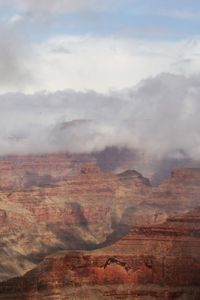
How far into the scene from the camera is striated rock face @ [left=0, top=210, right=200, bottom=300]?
137750 millimetres

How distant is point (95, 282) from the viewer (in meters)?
141

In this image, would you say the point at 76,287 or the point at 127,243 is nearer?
the point at 76,287

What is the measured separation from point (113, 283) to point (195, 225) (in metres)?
13.8

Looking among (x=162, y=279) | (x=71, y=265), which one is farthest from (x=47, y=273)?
(x=162, y=279)

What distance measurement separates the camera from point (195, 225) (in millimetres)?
150000

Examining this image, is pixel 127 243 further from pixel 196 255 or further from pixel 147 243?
pixel 196 255

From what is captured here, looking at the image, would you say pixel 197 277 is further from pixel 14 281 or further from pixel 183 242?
pixel 14 281

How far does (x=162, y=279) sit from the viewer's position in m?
141

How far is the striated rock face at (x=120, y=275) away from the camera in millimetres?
137750

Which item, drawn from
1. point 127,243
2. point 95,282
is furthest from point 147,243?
point 95,282

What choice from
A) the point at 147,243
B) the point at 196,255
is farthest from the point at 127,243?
the point at 196,255

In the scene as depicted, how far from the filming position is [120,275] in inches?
5620

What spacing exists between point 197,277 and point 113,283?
9576 mm

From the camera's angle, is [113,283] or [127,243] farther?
[127,243]
